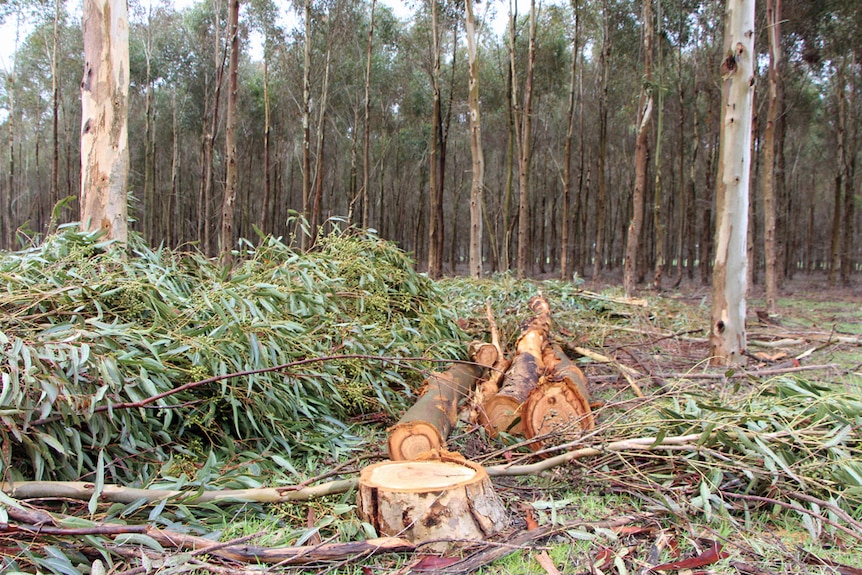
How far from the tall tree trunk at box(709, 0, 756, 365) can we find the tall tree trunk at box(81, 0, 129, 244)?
4.90 m

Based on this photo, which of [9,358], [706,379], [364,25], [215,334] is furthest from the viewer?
[364,25]

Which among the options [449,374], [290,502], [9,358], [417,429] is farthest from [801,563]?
[9,358]

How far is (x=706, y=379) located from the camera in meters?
4.19

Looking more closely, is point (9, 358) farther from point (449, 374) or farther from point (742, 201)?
point (742, 201)

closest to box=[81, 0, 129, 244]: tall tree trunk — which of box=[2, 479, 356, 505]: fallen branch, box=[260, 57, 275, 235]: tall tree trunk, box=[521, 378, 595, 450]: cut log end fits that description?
box=[2, 479, 356, 505]: fallen branch

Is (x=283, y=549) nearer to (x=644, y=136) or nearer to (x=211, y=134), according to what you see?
(x=644, y=136)

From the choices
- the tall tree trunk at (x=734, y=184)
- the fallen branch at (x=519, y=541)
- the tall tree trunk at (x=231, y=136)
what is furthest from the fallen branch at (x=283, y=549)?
the tall tree trunk at (x=231, y=136)

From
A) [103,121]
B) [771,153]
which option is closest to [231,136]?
[103,121]

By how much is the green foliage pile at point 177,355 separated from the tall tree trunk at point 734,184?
247 cm

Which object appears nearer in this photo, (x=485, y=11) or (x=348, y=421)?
(x=348, y=421)

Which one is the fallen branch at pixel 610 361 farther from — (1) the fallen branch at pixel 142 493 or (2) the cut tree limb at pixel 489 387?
(1) the fallen branch at pixel 142 493

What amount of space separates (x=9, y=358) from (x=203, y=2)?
2068 cm

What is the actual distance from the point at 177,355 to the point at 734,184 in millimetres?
4479

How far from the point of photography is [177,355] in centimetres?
275
